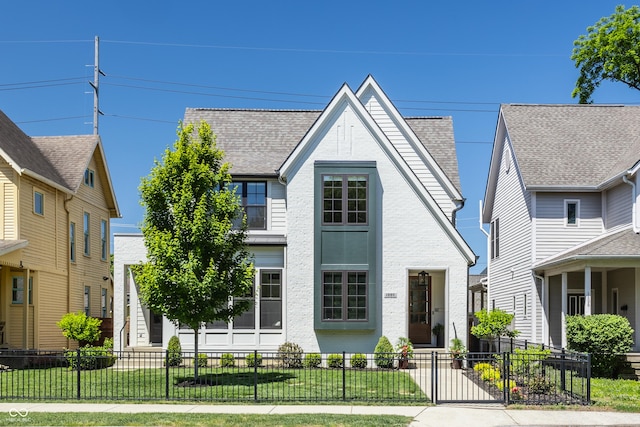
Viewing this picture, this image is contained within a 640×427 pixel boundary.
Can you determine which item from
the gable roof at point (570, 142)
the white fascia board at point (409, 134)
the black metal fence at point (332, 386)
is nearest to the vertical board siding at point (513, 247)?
the gable roof at point (570, 142)

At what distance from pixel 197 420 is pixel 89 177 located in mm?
21077

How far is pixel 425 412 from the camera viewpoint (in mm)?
15469

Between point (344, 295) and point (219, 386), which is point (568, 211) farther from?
point (219, 386)

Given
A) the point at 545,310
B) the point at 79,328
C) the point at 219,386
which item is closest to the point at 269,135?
the point at 79,328

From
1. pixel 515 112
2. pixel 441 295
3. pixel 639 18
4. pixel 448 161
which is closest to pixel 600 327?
pixel 441 295

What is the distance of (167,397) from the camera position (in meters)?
16.9

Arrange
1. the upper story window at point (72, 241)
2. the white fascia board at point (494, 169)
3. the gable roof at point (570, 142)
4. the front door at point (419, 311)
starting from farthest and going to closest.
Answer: the white fascia board at point (494, 169)
the upper story window at point (72, 241)
the front door at point (419, 311)
the gable roof at point (570, 142)

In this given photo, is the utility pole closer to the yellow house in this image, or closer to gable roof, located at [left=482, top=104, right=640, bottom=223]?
the yellow house

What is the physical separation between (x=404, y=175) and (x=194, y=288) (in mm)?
9322

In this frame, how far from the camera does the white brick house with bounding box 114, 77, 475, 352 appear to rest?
25.0 meters

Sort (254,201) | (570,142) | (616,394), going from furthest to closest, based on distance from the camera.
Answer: (570,142)
(254,201)
(616,394)

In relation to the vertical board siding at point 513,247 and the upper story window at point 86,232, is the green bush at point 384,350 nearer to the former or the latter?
the vertical board siding at point 513,247

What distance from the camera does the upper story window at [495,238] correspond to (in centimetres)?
3344

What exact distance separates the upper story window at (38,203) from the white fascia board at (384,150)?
899 cm
